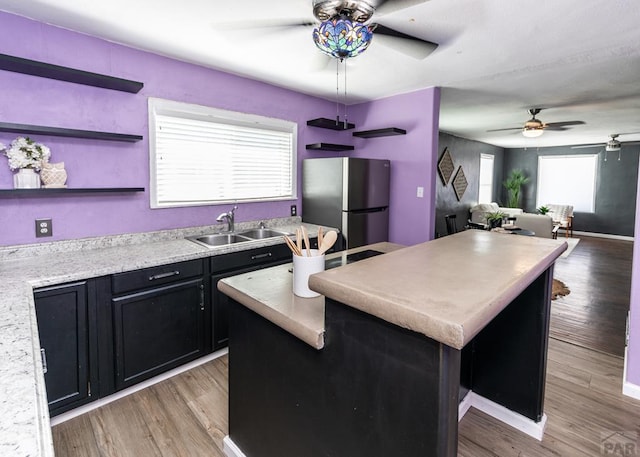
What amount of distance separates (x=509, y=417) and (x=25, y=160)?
3.17 m

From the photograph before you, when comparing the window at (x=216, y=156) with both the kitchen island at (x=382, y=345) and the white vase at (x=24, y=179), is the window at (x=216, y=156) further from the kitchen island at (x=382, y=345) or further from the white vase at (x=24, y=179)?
the kitchen island at (x=382, y=345)

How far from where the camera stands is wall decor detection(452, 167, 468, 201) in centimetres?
721

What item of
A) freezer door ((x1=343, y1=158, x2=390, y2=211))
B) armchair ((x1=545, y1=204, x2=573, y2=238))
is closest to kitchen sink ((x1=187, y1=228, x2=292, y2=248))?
freezer door ((x1=343, y1=158, x2=390, y2=211))

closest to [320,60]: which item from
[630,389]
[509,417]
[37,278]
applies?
[37,278]

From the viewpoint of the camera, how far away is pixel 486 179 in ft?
29.6

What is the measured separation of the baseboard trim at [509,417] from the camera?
183 cm

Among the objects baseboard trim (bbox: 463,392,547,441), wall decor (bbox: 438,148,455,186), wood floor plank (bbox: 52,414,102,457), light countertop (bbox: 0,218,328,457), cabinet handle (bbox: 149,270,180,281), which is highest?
wall decor (bbox: 438,148,455,186)

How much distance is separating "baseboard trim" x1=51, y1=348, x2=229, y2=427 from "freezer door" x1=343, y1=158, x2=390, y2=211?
Result: 180 cm

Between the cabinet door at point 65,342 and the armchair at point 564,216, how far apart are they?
385 inches

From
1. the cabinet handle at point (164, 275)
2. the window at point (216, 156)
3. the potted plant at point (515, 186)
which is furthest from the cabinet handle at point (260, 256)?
the potted plant at point (515, 186)

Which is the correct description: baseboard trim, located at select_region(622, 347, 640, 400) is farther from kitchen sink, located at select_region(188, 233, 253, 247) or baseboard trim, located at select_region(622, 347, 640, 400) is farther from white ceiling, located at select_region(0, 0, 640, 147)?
kitchen sink, located at select_region(188, 233, 253, 247)

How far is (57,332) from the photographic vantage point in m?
1.84

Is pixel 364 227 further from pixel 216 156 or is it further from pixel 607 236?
pixel 607 236

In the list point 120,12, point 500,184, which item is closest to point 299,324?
point 120,12
